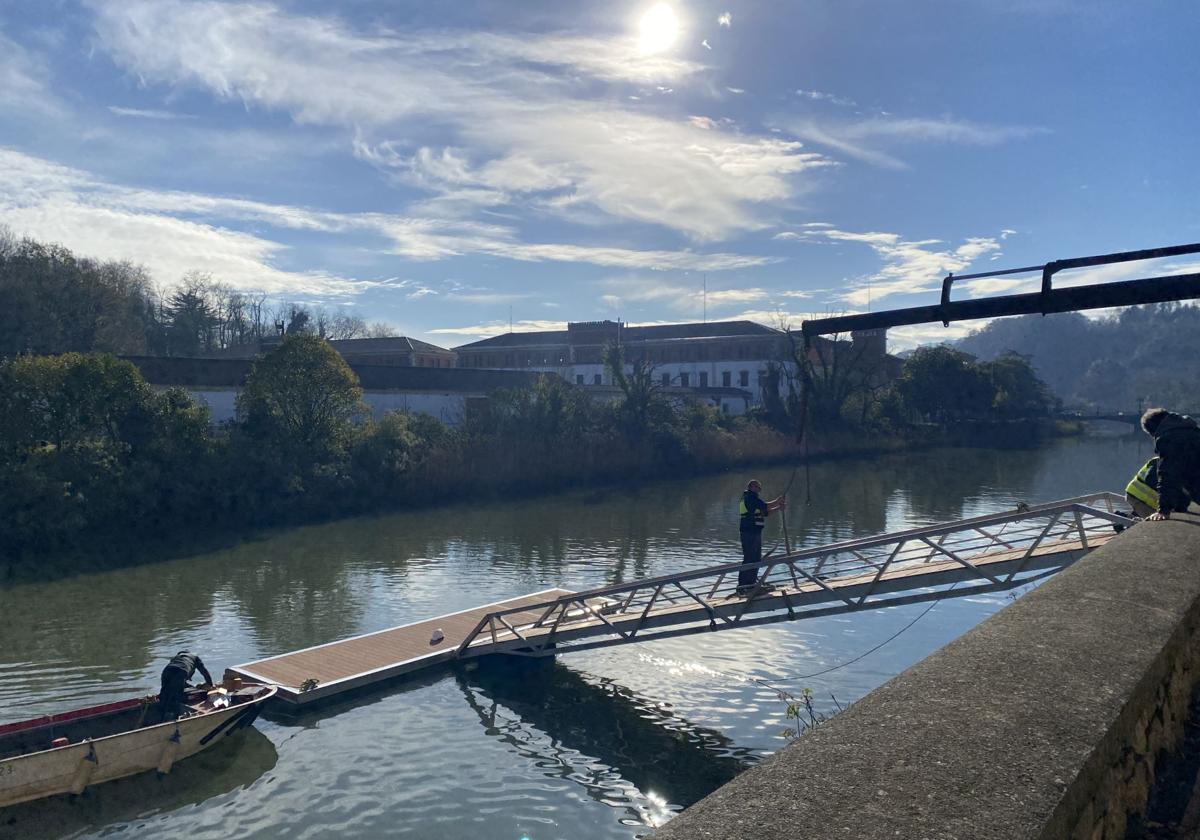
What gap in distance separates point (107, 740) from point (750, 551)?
976 cm

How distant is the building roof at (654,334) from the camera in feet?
294

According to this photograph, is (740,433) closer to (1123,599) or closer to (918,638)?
(918,638)

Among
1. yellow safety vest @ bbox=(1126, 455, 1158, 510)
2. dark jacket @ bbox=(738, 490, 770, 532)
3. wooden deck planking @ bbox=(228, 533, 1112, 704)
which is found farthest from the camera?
dark jacket @ bbox=(738, 490, 770, 532)

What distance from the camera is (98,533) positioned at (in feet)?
96.8

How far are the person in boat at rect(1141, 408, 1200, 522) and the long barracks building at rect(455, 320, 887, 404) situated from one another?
219ft

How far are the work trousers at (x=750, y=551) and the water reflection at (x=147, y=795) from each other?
7.59 m

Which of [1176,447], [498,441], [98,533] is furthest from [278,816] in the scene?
[498,441]

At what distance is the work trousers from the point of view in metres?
14.9

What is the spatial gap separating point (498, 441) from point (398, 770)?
31664mm

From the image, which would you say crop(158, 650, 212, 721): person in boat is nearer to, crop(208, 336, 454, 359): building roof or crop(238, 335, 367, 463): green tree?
crop(238, 335, 367, 463): green tree

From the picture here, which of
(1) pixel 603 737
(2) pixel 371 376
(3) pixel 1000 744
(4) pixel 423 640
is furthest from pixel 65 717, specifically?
(2) pixel 371 376

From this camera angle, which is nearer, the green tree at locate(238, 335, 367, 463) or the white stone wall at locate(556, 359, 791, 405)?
the green tree at locate(238, 335, 367, 463)

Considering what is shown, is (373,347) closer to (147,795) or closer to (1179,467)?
(147,795)

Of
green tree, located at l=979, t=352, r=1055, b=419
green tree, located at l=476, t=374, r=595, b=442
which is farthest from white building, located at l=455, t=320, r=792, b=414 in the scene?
green tree, located at l=476, t=374, r=595, b=442
